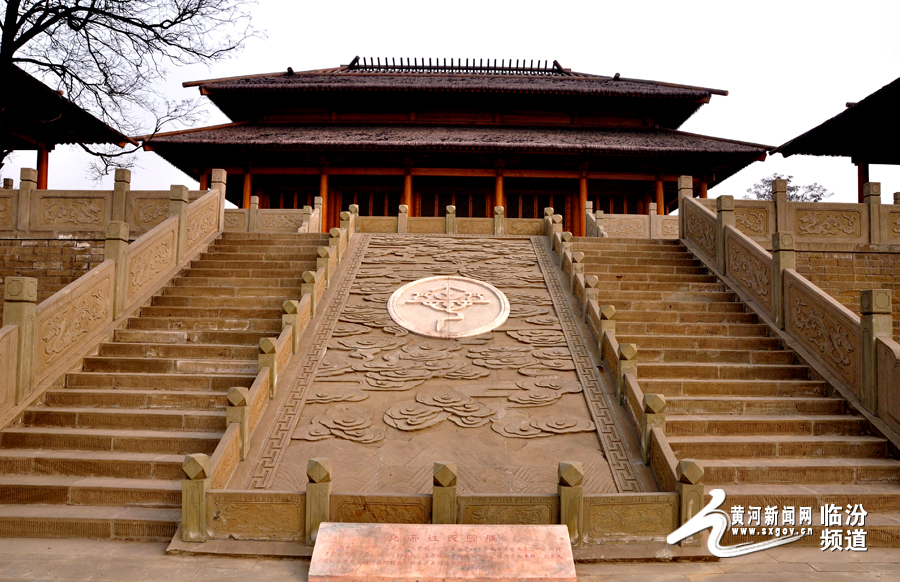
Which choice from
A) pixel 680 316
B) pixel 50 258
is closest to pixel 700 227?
pixel 680 316

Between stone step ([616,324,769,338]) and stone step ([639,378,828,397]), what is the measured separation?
124 centimetres

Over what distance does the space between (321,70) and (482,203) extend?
10.5 metres

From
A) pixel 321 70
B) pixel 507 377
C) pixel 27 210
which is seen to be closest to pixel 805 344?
pixel 507 377

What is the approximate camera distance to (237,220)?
43.9 ft

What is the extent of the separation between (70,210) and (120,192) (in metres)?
1.00

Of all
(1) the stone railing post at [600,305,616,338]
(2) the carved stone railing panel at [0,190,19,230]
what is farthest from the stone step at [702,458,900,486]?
(2) the carved stone railing panel at [0,190,19,230]

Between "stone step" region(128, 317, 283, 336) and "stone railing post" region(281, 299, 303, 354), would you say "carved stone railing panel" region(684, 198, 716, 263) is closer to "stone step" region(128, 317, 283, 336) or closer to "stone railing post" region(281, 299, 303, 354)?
"stone railing post" region(281, 299, 303, 354)

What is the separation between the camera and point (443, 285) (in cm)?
909

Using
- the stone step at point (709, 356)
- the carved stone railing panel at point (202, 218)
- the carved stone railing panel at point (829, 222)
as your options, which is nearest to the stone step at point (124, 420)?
the carved stone railing panel at point (202, 218)

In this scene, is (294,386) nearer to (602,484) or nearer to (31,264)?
(602,484)

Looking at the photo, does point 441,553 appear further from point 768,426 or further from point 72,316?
point 72,316

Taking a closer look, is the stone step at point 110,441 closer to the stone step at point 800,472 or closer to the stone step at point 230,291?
the stone step at point 230,291

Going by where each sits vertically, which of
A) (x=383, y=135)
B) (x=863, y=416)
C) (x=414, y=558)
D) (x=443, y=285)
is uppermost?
(x=383, y=135)

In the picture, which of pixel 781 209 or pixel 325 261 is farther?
pixel 781 209
